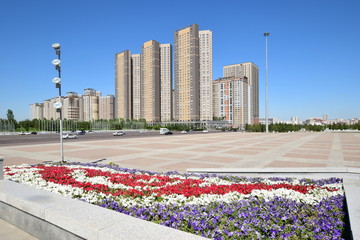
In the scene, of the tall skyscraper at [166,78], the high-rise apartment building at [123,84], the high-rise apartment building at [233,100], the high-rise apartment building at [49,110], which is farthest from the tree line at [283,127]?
the high-rise apartment building at [49,110]

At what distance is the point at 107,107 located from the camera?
520 ft

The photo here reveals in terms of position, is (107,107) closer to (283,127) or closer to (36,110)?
(36,110)

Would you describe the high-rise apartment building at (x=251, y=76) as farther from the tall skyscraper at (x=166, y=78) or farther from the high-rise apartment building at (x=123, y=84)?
the high-rise apartment building at (x=123, y=84)

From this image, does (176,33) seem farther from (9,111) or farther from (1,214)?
(1,214)

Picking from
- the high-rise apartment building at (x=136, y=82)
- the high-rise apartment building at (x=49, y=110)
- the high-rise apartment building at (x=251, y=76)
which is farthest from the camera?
the high-rise apartment building at (x=251, y=76)

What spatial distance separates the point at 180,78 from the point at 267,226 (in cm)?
11939

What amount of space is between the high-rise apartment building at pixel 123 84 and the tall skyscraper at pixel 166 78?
22.9m

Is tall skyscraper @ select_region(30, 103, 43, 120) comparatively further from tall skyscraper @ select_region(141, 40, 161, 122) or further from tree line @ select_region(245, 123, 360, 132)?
tree line @ select_region(245, 123, 360, 132)

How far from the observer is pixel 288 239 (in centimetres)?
301

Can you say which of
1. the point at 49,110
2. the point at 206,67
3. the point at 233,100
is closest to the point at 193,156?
the point at 206,67

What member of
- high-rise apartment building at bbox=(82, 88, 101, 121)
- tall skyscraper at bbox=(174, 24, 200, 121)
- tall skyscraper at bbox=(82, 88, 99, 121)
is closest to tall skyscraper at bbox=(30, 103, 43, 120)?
high-rise apartment building at bbox=(82, 88, 101, 121)

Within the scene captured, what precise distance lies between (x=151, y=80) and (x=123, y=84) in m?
24.5

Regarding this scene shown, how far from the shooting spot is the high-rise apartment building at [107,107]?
157 meters

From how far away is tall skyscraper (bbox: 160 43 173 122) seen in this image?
12975 cm
